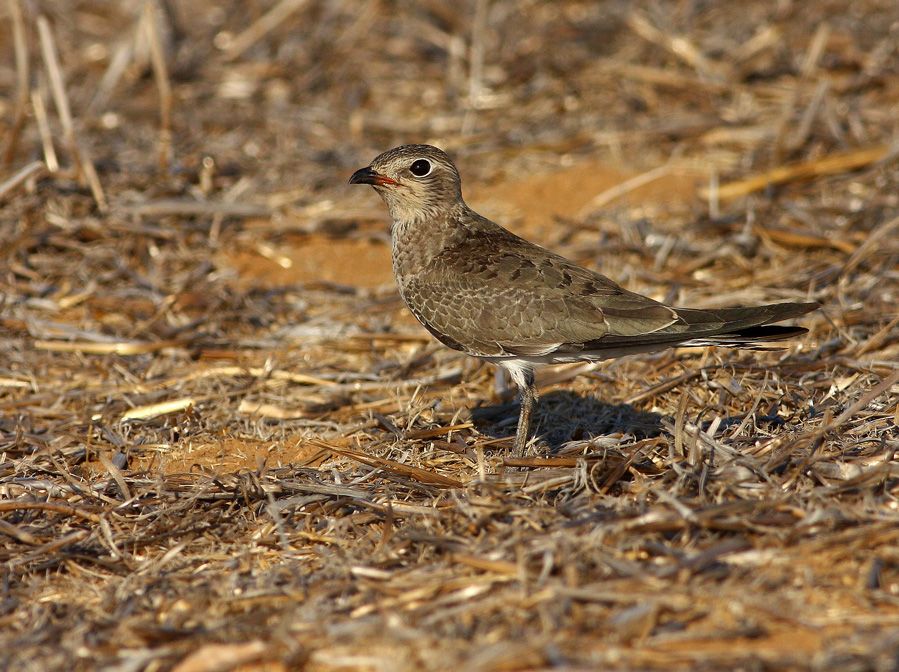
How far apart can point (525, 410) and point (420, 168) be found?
5.49 ft

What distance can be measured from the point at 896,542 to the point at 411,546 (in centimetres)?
213

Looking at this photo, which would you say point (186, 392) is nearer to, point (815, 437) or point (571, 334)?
point (571, 334)

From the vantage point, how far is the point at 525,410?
20.2ft

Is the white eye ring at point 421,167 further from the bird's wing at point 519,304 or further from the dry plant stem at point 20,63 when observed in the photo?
the dry plant stem at point 20,63

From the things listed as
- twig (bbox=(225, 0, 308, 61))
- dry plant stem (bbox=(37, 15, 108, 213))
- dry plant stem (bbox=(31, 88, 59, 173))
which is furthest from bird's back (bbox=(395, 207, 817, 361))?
twig (bbox=(225, 0, 308, 61))

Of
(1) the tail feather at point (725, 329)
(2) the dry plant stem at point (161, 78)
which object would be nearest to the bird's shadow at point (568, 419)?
(1) the tail feather at point (725, 329)

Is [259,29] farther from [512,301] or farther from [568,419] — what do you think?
[512,301]

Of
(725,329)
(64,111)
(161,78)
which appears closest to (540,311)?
(725,329)

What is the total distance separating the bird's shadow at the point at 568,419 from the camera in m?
6.48

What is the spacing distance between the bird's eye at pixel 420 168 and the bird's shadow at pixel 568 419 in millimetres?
1572

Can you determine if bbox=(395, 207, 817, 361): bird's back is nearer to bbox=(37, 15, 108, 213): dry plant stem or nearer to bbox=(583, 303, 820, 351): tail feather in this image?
bbox=(583, 303, 820, 351): tail feather

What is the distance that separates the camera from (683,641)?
4.08 meters

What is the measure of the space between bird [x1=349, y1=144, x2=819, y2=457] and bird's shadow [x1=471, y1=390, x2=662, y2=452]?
496mm

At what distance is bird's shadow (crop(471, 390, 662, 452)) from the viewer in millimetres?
6484
